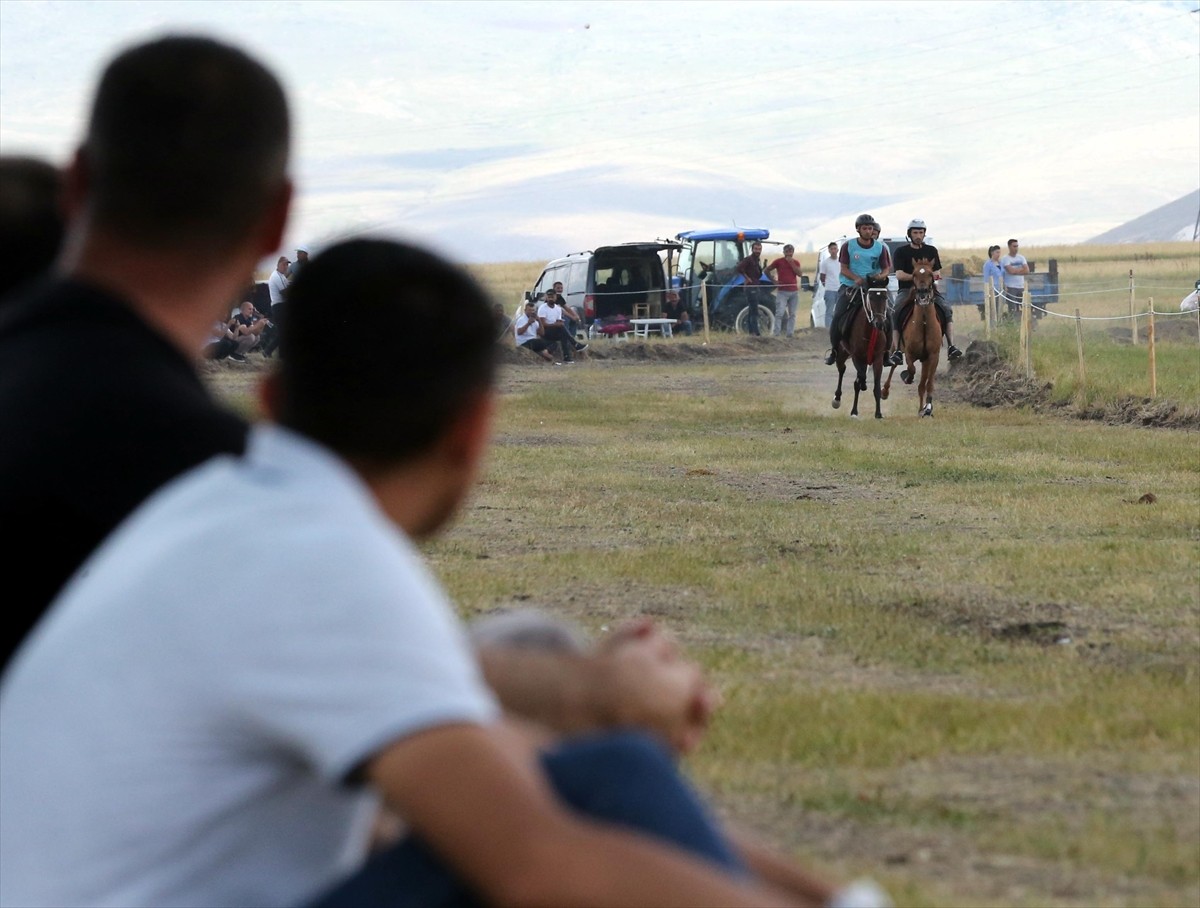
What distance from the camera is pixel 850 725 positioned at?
5.96 m

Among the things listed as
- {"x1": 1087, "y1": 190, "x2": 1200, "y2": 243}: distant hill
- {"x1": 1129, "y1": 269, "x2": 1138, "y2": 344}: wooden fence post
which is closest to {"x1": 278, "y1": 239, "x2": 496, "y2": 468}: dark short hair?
{"x1": 1129, "y1": 269, "x2": 1138, "y2": 344}: wooden fence post

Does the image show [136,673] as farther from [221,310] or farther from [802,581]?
[802,581]

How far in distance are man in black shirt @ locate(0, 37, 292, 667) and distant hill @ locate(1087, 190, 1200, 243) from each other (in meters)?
151

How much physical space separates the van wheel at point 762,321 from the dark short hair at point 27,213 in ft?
123

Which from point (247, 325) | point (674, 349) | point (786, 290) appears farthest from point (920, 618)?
point (786, 290)

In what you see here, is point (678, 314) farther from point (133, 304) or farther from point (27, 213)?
A: point (133, 304)

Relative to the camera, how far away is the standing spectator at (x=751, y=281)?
4034cm

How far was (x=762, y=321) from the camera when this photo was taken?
41094mm

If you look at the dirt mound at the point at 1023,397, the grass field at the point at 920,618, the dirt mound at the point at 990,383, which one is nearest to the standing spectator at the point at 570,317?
the dirt mound at the point at 990,383

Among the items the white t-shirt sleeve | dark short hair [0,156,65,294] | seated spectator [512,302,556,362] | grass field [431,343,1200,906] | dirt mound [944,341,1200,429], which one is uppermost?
dark short hair [0,156,65,294]

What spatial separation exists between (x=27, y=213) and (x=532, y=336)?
32664 mm

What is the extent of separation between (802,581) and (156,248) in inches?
268

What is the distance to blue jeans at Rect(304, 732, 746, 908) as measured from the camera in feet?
6.53

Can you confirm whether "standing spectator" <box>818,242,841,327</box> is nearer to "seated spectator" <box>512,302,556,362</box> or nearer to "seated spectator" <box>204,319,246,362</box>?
"seated spectator" <box>512,302,556,362</box>
